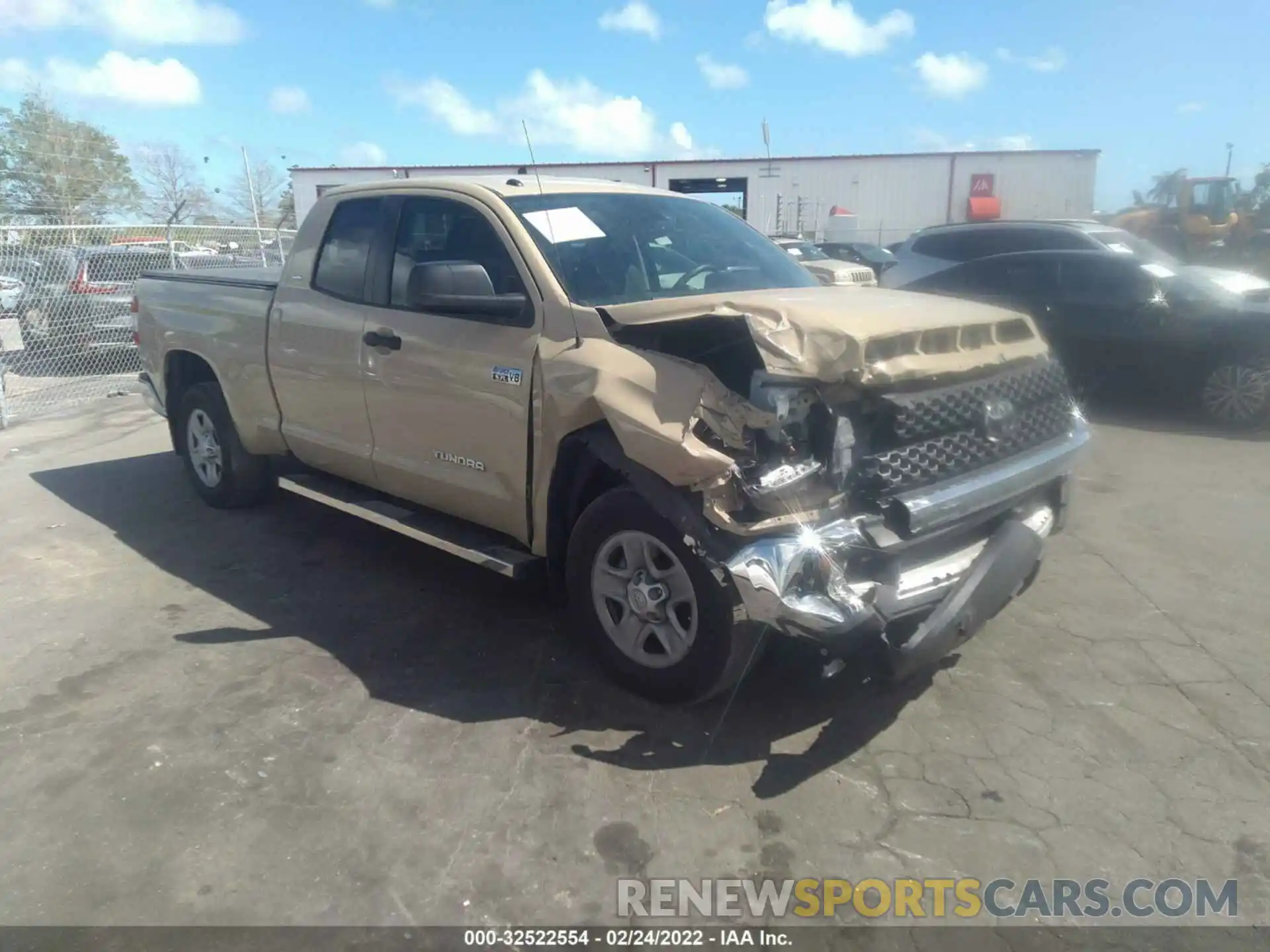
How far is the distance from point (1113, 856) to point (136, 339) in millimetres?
6771

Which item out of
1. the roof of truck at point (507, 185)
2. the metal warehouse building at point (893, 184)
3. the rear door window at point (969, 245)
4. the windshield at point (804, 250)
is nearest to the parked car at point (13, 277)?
the roof of truck at point (507, 185)

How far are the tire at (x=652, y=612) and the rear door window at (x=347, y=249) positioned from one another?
1991 millimetres

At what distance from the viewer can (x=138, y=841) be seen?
9.59 feet

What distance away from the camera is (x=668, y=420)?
3113 millimetres

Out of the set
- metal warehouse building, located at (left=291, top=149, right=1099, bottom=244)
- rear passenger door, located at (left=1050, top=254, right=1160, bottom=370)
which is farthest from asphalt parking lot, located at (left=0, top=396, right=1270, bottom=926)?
metal warehouse building, located at (left=291, top=149, right=1099, bottom=244)

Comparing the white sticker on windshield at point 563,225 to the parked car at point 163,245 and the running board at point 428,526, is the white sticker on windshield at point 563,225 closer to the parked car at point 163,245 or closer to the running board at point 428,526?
the running board at point 428,526

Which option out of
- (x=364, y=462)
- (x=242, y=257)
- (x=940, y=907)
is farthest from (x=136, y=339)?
(x=242, y=257)

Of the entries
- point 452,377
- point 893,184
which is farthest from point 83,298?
point 893,184

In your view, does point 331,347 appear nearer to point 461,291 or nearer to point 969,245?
point 461,291

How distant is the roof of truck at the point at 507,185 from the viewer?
4250mm

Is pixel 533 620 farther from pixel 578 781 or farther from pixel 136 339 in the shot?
pixel 136 339

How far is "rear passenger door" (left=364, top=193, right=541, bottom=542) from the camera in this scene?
383cm

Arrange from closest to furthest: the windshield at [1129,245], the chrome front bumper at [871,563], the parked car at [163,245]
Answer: the chrome front bumper at [871,563]
the windshield at [1129,245]
the parked car at [163,245]

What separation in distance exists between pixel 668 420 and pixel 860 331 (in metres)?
0.73
